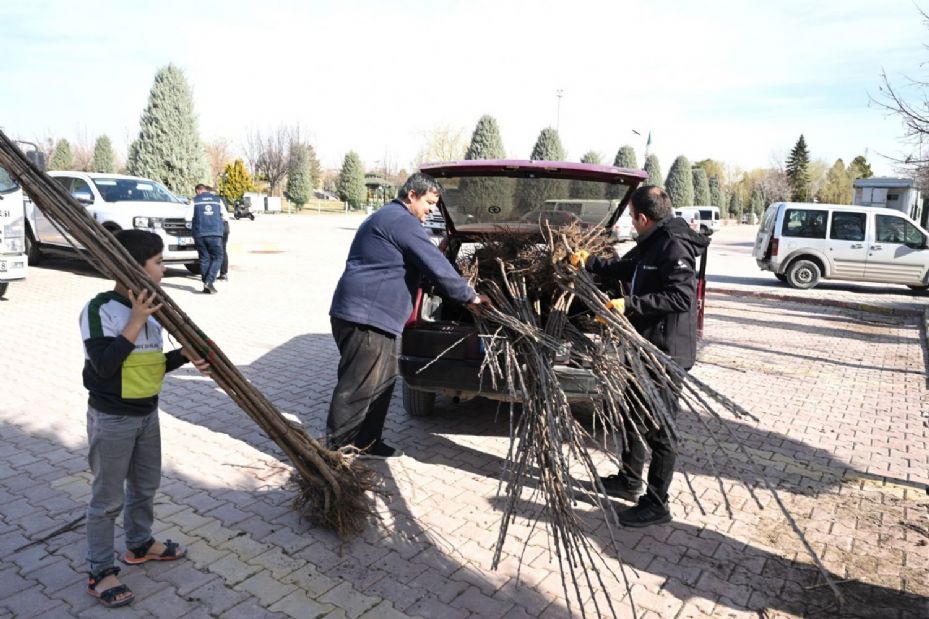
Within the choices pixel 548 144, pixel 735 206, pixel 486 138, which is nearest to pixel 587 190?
pixel 486 138

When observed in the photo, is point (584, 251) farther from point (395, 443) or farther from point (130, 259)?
point (130, 259)

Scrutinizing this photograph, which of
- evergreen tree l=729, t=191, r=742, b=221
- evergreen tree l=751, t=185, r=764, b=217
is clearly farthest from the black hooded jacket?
evergreen tree l=751, t=185, r=764, b=217

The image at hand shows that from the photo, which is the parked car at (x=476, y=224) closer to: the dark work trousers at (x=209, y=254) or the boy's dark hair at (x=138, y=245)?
the boy's dark hair at (x=138, y=245)

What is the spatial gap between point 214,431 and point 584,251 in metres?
3.08

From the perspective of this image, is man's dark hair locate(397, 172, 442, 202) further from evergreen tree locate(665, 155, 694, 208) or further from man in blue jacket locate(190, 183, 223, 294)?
evergreen tree locate(665, 155, 694, 208)

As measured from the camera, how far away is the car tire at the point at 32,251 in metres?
13.3

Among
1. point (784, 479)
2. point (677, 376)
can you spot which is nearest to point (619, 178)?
point (677, 376)

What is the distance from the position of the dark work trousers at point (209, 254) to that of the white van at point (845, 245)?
495 inches

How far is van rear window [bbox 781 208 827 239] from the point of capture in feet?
49.2

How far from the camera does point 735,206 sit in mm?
69750

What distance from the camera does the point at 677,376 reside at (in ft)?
10.7

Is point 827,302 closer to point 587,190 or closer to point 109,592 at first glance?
point 587,190

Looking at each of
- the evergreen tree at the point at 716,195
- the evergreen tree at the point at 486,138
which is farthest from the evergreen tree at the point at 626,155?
the evergreen tree at the point at 716,195

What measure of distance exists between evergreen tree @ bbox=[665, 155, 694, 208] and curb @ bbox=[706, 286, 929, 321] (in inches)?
1505
